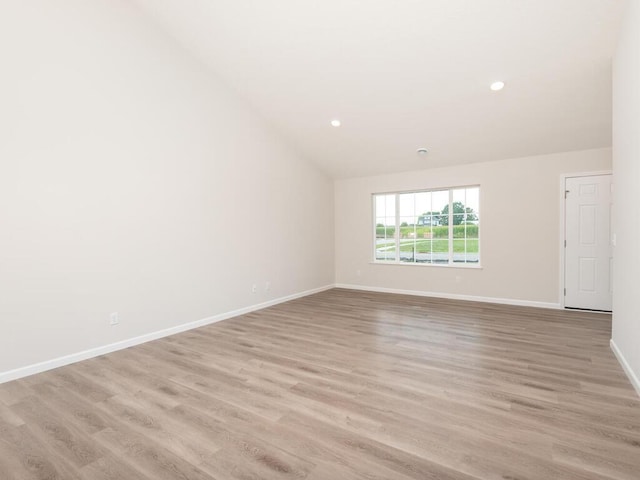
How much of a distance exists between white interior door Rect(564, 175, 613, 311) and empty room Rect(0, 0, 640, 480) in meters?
0.03

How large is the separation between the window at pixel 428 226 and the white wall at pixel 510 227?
0.18 metres

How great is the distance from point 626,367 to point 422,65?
3435 mm

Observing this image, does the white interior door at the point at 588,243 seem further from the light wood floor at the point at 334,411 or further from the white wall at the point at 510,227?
the light wood floor at the point at 334,411

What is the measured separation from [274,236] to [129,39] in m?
3.16

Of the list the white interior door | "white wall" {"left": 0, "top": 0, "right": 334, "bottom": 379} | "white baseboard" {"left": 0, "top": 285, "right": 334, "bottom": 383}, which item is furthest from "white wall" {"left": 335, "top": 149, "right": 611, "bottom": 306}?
Answer: "white baseboard" {"left": 0, "top": 285, "right": 334, "bottom": 383}

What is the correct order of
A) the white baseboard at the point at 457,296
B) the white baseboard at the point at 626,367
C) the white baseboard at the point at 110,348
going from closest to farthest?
the white baseboard at the point at 626,367 < the white baseboard at the point at 110,348 < the white baseboard at the point at 457,296

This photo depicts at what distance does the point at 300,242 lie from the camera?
625 centimetres

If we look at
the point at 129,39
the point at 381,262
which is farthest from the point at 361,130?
the point at 129,39

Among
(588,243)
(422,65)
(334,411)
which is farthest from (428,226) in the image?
(334,411)

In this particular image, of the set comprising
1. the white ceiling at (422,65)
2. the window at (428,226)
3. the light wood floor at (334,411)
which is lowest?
the light wood floor at (334,411)

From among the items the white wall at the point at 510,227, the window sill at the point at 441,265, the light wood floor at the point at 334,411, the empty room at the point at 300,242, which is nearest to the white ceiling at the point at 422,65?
the empty room at the point at 300,242

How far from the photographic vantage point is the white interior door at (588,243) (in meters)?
4.76

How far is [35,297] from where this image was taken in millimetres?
2945

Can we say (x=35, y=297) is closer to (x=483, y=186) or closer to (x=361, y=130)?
(x=361, y=130)
